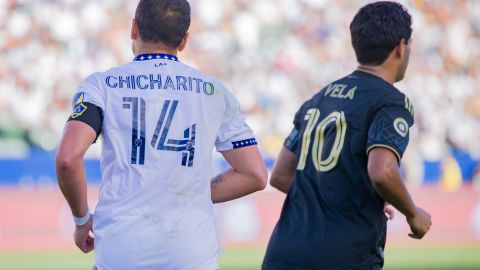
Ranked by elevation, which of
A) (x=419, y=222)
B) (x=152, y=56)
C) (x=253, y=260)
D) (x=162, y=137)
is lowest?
(x=419, y=222)

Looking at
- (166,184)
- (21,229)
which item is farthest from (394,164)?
(21,229)

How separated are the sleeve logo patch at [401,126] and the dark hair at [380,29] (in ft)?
1.17

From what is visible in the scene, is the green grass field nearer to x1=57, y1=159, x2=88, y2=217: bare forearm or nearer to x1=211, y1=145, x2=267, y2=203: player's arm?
x1=211, y1=145, x2=267, y2=203: player's arm

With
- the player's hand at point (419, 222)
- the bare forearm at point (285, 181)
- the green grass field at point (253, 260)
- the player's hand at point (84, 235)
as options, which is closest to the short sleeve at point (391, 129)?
the player's hand at point (419, 222)

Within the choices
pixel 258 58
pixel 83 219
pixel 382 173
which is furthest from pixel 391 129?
pixel 258 58

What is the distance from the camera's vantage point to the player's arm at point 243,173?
4.30 meters

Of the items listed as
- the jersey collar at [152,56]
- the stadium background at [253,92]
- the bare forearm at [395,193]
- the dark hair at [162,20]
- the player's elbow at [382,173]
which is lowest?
the bare forearm at [395,193]

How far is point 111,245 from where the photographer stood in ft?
12.9

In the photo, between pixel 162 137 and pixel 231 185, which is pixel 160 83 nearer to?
pixel 162 137

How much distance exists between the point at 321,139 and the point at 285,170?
0.39 meters

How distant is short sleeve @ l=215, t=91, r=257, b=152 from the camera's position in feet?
13.9

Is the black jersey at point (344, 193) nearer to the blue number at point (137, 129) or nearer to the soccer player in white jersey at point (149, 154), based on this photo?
the soccer player in white jersey at point (149, 154)

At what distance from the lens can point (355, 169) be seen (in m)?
A: 4.20

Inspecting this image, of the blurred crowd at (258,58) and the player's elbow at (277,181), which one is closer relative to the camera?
the player's elbow at (277,181)
